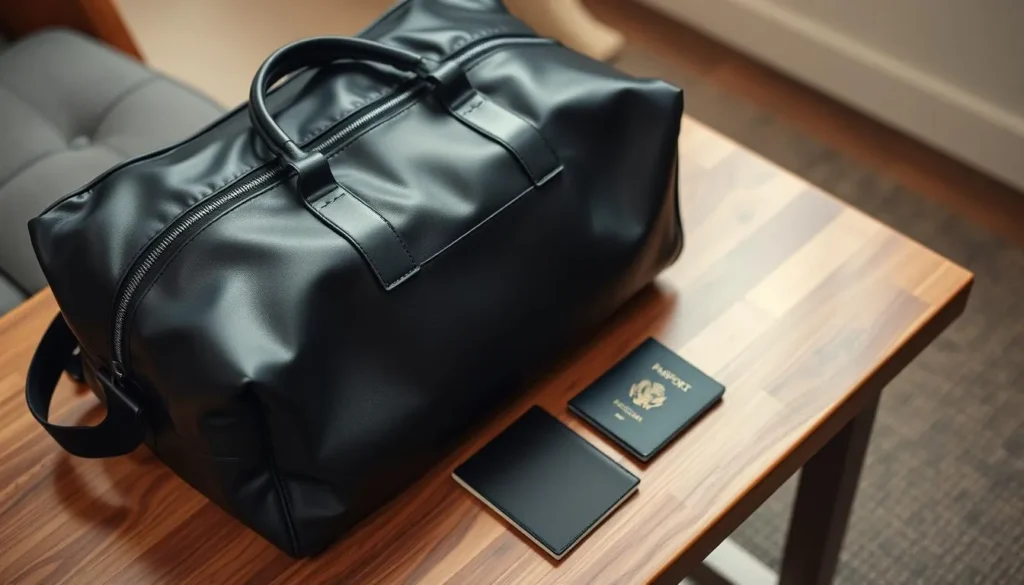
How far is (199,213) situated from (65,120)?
0.63 metres

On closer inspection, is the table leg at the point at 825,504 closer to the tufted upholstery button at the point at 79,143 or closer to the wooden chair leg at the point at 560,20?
the wooden chair leg at the point at 560,20

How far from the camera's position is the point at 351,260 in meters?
0.74

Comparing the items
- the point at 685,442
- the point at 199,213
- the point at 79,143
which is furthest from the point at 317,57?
the point at 79,143

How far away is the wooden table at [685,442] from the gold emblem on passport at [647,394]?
39 millimetres

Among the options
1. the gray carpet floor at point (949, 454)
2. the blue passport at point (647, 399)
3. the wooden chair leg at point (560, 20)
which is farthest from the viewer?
the wooden chair leg at point (560, 20)

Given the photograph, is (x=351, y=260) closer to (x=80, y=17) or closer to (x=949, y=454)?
(x=80, y=17)

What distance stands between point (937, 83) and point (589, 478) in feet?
4.19

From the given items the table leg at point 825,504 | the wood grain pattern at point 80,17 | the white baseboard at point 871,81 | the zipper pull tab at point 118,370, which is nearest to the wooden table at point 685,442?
the table leg at point 825,504

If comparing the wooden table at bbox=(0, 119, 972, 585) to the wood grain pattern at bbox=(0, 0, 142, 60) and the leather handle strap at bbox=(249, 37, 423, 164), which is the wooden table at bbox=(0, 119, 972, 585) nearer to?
the leather handle strap at bbox=(249, 37, 423, 164)

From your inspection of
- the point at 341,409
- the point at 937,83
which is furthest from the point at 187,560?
the point at 937,83

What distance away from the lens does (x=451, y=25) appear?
2.96ft

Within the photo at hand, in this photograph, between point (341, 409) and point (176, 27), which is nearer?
point (341, 409)

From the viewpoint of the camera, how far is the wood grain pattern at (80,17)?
139cm

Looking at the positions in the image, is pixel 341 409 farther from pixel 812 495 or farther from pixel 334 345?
pixel 812 495
